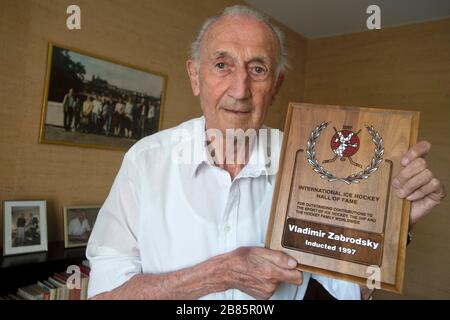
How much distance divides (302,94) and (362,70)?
2.18 ft

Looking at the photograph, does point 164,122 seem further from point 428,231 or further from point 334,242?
point 428,231

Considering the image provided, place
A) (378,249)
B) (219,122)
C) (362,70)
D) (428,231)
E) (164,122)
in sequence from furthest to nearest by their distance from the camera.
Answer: (362,70) < (428,231) < (164,122) < (219,122) < (378,249)

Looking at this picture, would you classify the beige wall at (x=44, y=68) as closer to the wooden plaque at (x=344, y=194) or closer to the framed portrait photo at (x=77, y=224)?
the framed portrait photo at (x=77, y=224)

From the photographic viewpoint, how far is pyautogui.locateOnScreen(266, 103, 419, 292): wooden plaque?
645 mm

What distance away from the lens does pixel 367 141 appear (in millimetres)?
678

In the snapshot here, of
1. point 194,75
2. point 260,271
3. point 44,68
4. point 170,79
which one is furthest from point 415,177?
point 170,79

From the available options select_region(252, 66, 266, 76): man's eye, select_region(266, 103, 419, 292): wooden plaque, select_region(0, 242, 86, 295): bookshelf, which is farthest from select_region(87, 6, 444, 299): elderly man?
select_region(0, 242, 86, 295): bookshelf

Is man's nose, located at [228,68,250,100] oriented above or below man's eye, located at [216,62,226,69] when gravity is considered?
below

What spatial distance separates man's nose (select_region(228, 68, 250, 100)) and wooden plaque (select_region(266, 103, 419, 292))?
14 cm

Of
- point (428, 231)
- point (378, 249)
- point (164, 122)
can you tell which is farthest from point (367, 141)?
point (428, 231)

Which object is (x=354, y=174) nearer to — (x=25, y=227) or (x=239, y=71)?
(x=239, y=71)

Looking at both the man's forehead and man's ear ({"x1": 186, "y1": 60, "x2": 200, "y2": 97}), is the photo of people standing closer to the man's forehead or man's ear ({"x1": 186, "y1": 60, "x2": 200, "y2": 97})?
man's ear ({"x1": 186, "y1": 60, "x2": 200, "y2": 97})

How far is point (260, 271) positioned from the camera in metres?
0.69

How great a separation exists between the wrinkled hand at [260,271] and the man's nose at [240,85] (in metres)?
0.36
